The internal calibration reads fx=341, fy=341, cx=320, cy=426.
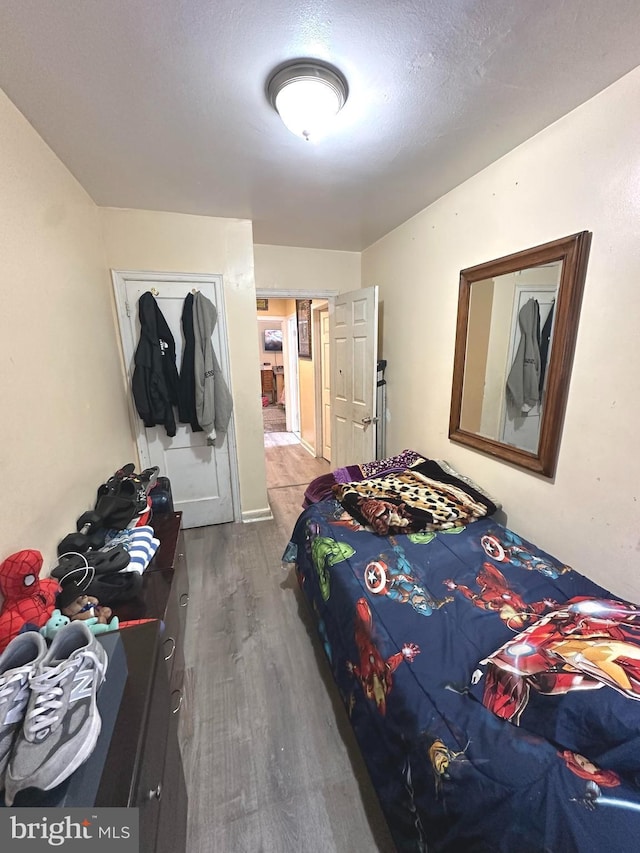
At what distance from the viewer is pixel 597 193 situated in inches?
53.5

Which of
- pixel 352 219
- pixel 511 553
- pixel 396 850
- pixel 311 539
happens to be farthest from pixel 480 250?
pixel 396 850

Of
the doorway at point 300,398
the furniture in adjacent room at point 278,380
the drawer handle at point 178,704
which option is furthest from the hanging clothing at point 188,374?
the furniture in adjacent room at point 278,380

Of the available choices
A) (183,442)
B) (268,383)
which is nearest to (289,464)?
(183,442)

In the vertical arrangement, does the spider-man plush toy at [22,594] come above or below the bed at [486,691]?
above

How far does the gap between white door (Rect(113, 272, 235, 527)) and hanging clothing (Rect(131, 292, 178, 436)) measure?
0.09 metres

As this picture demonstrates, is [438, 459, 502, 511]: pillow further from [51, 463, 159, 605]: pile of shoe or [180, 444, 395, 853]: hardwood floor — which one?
[51, 463, 159, 605]: pile of shoe

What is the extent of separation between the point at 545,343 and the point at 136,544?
2132mm

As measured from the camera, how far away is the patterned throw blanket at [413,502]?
1.73 m

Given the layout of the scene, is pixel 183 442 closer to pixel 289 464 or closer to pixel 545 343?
pixel 289 464

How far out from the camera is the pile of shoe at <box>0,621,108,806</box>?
620 millimetres

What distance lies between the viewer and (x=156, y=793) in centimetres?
77

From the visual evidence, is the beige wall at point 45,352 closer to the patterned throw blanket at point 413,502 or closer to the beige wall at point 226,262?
the beige wall at point 226,262

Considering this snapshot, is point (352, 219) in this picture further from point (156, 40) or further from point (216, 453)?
point (216, 453)

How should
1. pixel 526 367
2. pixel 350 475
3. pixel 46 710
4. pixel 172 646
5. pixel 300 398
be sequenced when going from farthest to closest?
pixel 300 398
pixel 350 475
pixel 526 367
pixel 172 646
pixel 46 710
